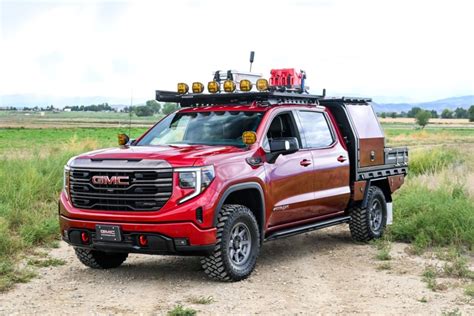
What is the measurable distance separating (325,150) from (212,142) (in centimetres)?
179

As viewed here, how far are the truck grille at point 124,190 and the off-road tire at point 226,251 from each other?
2.25ft

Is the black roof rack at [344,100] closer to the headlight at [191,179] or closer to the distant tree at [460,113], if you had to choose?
the headlight at [191,179]

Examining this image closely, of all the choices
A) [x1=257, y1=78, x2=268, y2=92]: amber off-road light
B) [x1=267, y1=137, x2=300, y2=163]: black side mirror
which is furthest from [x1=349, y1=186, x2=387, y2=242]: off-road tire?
[x1=257, y1=78, x2=268, y2=92]: amber off-road light

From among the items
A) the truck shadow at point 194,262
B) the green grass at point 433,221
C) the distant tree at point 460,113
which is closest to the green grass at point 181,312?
the truck shadow at point 194,262

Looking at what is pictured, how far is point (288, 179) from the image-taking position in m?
8.74

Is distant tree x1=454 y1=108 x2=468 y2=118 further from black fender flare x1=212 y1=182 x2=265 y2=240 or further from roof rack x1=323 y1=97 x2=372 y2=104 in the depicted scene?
black fender flare x1=212 y1=182 x2=265 y2=240

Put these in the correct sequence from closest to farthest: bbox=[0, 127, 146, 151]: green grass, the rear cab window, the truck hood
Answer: the truck hood, the rear cab window, bbox=[0, 127, 146, 151]: green grass

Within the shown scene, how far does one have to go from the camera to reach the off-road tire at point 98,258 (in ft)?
28.2

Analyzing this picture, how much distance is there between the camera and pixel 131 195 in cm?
760

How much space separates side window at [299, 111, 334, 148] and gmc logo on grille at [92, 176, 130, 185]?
2.72 meters

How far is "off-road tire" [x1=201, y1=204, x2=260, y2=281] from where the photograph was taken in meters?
7.62

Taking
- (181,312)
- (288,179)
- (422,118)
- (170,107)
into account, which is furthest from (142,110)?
(422,118)

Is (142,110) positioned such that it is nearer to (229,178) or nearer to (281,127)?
(281,127)

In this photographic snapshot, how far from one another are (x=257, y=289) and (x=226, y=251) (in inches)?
20.2
